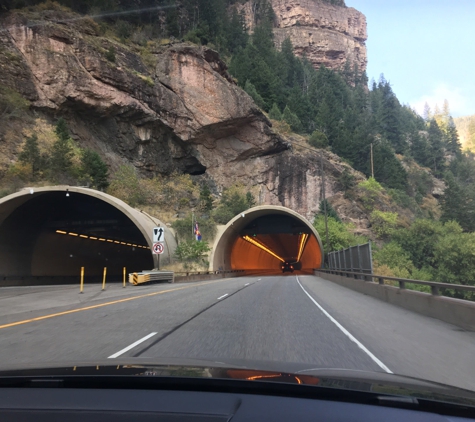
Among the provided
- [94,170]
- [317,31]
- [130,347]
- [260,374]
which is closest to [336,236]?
[94,170]

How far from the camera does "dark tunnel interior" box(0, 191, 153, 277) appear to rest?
34.4 metres

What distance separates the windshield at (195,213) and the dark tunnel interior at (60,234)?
8.0 inches

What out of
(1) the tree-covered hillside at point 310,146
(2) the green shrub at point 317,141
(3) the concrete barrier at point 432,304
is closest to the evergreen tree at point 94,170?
(1) the tree-covered hillside at point 310,146

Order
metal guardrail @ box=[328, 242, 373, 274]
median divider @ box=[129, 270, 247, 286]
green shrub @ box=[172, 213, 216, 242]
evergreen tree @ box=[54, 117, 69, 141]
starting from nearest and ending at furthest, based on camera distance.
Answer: metal guardrail @ box=[328, 242, 373, 274]
median divider @ box=[129, 270, 247, 286]
evergreen tree @ box=[54, 117, 69, 141]
green shrub @ box=[172, 213, 216, 242]

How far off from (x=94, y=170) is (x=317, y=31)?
144 meters

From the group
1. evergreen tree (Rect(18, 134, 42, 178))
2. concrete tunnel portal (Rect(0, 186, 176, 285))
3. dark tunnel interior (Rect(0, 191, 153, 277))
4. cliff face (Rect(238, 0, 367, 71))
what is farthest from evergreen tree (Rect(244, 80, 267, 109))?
cliff face (Rect(238, 0, 367, 71))

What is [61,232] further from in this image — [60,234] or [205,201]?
[205,201]

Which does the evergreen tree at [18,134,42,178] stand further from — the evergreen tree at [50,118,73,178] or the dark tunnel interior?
the dark tunnel interior

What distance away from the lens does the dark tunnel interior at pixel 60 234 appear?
34438mm

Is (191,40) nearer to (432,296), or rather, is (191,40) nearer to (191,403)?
(432,296)

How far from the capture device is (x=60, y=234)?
40938mm

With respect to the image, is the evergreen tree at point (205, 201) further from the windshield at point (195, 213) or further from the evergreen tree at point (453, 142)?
A: the evergreen tree at point (453, 142)

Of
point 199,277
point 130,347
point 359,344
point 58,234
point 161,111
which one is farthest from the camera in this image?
point 161,111

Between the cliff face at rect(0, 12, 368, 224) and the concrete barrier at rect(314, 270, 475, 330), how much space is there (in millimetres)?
48050
